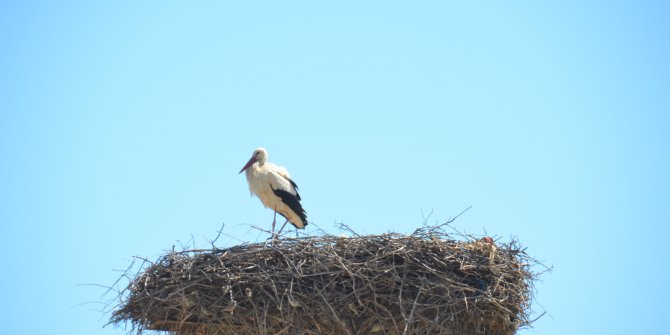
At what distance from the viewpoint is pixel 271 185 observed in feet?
42.2

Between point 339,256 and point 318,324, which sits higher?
point 339,256

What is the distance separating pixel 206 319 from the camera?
9148mm

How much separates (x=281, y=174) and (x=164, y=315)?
3996mm

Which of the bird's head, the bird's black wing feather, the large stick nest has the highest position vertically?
the bird's head

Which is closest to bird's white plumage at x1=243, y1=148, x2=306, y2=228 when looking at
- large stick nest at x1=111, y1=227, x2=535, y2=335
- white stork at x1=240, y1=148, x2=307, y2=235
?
white stork at x1=240, y1=148, x2=307, y2=235

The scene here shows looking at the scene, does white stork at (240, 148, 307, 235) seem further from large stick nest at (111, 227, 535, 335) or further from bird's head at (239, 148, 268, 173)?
large stick nest at (111, 227, 535, 335)

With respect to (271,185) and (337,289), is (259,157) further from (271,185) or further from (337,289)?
(337,289)

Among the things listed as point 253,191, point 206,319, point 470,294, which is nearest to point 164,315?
point 206,319

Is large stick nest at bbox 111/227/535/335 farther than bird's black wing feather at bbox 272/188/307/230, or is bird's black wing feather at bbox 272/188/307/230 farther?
bird's black wing feather at bbox 272/188/307/230

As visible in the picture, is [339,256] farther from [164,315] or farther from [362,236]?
[164,315]

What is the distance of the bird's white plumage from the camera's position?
12.9m

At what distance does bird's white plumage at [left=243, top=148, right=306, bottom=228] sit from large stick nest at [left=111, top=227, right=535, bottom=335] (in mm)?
3292

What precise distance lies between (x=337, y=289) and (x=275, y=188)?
3.82 metres

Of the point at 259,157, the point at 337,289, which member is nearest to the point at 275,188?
the point at 259,157
